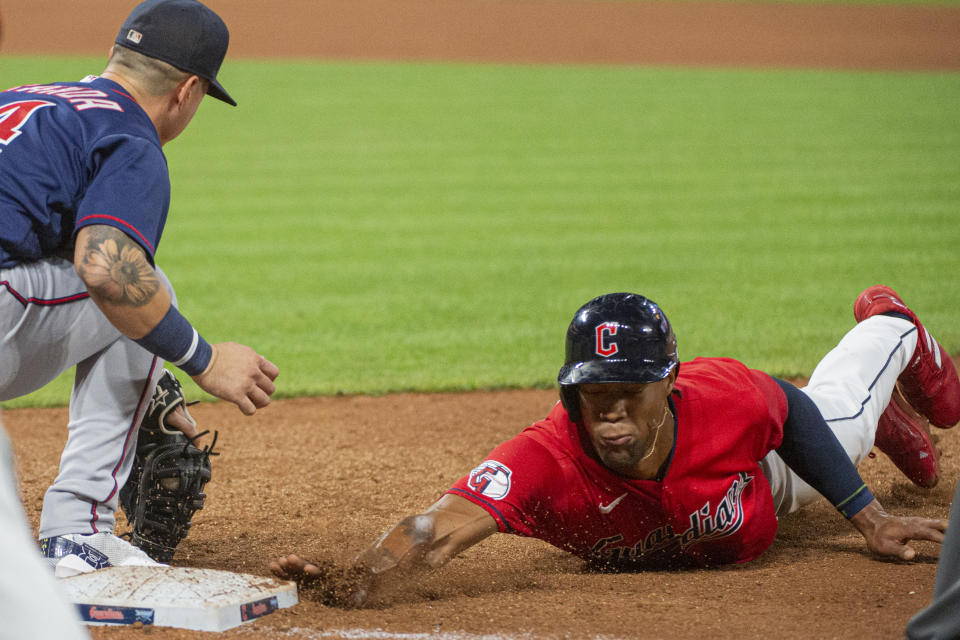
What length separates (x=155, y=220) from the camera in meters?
2.86

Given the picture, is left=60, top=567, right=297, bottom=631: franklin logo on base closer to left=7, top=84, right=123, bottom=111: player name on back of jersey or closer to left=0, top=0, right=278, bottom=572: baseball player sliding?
left=0, top=0, right=278, bottom=572: baseball player sliding

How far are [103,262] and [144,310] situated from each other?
0.16 meters

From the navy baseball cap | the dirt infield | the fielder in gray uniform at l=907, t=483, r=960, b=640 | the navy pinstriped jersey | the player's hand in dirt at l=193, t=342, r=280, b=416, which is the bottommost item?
the dirt infield

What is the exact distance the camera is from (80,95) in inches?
121

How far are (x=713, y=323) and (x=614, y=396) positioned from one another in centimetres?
438

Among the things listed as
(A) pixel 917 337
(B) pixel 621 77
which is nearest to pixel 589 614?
(A) pixel 917 337

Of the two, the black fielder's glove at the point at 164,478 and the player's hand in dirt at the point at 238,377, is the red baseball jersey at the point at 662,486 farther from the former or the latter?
the black fielder's glove at the point at 164,478

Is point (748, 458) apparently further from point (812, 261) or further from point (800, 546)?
→ point (812, 261)

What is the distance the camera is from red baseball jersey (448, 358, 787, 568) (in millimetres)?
3135

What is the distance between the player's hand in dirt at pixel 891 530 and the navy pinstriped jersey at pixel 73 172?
7.31 feet

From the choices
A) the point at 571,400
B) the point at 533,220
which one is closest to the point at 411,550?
the point at 571,400

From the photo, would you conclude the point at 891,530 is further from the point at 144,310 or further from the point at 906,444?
the point at 144,310

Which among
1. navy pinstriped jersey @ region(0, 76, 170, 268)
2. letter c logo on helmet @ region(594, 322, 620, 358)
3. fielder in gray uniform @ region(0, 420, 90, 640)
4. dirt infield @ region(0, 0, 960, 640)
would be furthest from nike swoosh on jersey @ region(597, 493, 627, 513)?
fielder in gray uniform @ region(0, 420, 90, 640)

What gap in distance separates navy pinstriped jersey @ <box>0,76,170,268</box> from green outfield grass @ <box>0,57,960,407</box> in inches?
123
